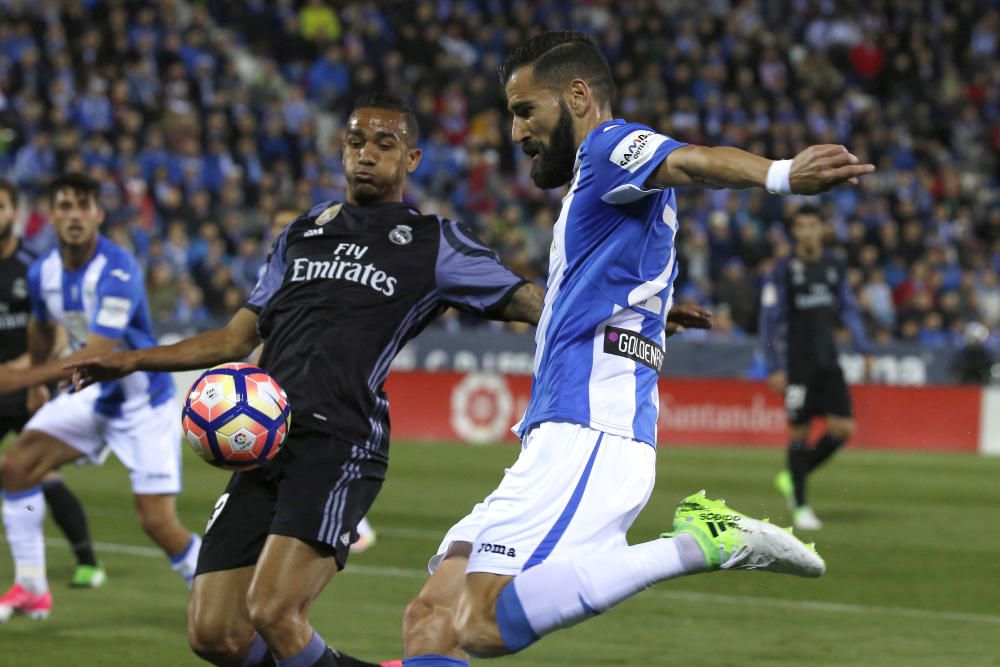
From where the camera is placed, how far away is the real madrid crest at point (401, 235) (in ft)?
19.2

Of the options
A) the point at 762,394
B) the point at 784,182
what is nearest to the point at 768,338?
the point at 762,394

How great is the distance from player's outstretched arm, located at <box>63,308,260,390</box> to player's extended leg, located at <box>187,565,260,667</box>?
0.81 metres

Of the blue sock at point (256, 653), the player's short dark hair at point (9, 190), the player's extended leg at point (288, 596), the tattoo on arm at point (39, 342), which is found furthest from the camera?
the player's short dark hair at point (9, 190)

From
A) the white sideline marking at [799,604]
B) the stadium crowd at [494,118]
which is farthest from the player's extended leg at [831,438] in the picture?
the stadium crowd at [494,118]

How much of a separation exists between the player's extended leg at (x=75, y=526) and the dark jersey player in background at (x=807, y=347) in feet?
18.9

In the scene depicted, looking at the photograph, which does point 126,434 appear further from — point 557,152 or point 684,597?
point 557,152

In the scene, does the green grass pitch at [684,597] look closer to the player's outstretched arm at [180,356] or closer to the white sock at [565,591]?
the player's outstretched arm at [180,356]

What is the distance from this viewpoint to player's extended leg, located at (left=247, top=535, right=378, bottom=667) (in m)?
5.27

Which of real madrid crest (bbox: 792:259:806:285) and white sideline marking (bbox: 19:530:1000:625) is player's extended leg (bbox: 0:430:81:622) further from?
real madrid crest (bbox: 792:259:806:285)

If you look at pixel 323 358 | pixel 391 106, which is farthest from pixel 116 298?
pixel 323 358

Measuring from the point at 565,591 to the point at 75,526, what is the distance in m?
5.37

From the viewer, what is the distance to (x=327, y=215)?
5.97 meters

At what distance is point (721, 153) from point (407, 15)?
2472cm

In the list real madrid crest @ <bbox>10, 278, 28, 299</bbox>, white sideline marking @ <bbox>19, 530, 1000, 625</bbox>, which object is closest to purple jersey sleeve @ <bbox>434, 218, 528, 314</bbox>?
white sideline marking @ <bbox>19, 530, 1000, 625</bbox>
